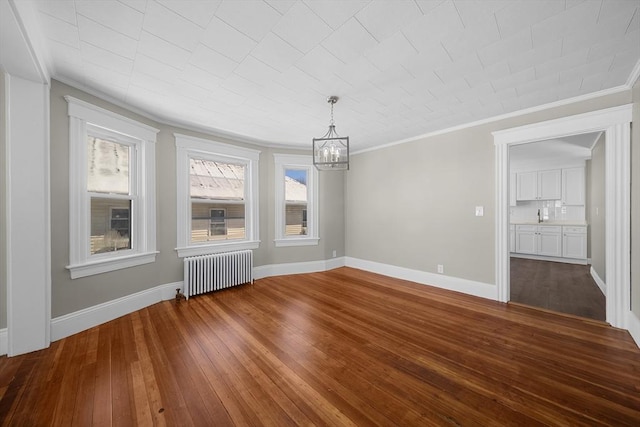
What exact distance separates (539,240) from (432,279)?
439cm

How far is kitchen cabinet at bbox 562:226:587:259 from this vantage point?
223 inches

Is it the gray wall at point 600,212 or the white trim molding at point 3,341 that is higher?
the gray wall at point 600,212

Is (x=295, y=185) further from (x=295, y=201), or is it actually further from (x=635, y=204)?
(x=635, y=204)

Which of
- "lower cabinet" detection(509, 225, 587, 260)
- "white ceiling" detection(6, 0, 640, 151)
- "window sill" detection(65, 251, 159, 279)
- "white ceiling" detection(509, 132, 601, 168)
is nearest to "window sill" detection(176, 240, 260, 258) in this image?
"window sill" detection(65, 251, 159, 279)

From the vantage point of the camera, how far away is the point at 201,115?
3336 mm

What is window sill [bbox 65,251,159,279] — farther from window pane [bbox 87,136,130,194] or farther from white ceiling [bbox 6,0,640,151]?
white ceiling [bbox 6,0,640,151]

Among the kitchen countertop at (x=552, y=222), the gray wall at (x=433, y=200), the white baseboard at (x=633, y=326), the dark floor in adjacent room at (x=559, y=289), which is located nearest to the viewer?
the white baseboard at (x=633, y=326)

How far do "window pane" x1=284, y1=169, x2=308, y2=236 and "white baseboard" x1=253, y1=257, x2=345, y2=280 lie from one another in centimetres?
64

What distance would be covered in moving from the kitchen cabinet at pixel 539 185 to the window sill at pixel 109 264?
887cm

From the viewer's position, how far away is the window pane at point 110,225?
2846 millimetres

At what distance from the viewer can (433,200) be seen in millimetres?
4129

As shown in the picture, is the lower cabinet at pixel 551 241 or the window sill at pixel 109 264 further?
the lower cabinet at pixel 551 241

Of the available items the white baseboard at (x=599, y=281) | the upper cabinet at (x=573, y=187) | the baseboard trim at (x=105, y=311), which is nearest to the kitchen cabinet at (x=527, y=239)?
the upper cabinet at (x=573, y=187)

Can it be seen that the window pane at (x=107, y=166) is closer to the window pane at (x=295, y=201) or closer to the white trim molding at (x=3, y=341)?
the white trim molding at (x=3, y=341)
